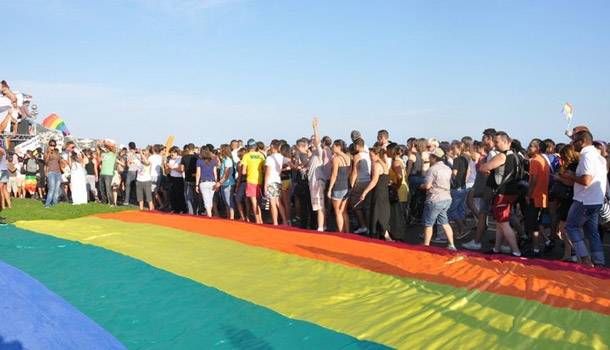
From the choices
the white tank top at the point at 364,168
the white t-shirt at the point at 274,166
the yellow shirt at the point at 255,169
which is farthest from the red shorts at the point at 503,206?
the yellow shirt at the point at 255,169

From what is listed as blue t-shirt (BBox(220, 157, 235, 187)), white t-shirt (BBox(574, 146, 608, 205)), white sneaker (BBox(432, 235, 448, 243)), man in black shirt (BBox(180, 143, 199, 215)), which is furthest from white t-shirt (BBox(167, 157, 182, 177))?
white t-shirt (BBox(574, 146, 608, 205))

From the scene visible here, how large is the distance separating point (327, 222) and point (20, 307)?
24.4 ft

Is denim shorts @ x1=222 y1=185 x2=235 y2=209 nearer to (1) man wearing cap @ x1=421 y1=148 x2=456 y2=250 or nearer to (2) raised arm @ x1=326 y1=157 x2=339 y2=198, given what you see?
(2) raised arm @ x1=326 y1=157 x2=339 y2=198

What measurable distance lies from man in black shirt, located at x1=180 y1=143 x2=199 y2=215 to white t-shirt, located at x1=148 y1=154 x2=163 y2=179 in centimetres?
113

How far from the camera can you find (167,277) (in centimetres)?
549

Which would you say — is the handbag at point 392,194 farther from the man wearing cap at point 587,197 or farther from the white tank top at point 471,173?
the man wearing cap at point 587,197

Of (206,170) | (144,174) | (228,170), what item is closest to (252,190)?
(228,170)

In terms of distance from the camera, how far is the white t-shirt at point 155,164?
1291 centimetres

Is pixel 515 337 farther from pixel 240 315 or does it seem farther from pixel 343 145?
pixel 343 145

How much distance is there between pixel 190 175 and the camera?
11.9 meters

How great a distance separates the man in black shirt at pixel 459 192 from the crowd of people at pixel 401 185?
2cm

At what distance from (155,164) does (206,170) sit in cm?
253

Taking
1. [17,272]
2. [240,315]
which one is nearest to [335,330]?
[240,315]

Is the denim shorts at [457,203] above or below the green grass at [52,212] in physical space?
above
